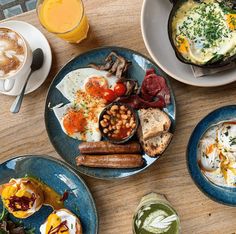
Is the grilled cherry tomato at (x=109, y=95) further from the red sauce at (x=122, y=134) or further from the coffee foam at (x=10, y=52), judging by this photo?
the coffee foam at (x=10, y=52)

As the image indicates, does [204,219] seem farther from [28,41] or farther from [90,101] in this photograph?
[28,41]

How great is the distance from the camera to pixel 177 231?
7.53 ft

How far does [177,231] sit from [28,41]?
1.08 meters

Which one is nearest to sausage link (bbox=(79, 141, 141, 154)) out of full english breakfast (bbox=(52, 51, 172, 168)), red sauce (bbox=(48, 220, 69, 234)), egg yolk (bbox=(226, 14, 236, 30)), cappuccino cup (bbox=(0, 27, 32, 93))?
full english breakfast (bbox=(52, 51, 172, 168))

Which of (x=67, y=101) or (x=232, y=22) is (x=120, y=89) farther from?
(x=232, y=22)

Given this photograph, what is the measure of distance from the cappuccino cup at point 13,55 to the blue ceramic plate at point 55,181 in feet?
1.24

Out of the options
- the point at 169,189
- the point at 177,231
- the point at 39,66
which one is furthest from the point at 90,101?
the point at 177,231

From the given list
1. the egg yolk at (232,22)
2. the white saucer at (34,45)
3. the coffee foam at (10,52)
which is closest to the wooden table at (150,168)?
the white saucer at (34,45)

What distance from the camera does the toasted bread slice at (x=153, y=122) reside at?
2350 mm

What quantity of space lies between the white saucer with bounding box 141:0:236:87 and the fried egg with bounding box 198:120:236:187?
0.65ft

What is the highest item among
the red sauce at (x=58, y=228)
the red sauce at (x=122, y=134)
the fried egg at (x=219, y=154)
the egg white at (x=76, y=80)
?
the egg white at (x=76, y=80)

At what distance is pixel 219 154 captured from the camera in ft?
7.67

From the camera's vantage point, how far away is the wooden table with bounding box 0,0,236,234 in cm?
242

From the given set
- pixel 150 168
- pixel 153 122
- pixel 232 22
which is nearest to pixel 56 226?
pixel 150 168
